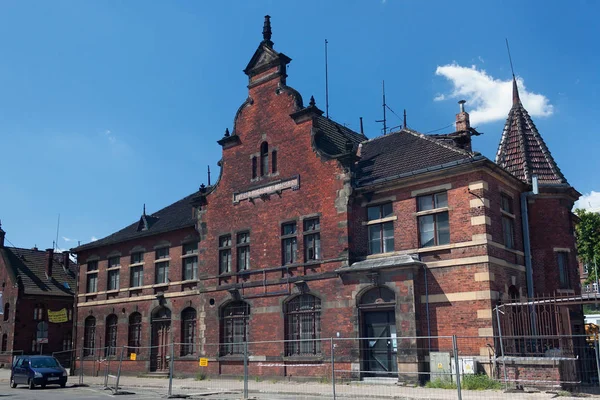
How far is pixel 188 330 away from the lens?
30234mm

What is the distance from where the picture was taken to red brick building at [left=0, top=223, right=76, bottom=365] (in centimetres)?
4497

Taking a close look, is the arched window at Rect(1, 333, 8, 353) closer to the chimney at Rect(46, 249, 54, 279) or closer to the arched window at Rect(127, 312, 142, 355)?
the chimney at Rect(46, 249, 54, 279)

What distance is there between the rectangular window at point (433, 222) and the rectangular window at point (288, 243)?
5702mm

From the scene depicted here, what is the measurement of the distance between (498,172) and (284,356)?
37.0ft

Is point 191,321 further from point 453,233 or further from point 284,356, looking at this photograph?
point 453,233

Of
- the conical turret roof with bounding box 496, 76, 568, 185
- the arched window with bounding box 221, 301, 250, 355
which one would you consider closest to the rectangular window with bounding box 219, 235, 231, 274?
the arched window with bounding box 221, 301, 250, 355

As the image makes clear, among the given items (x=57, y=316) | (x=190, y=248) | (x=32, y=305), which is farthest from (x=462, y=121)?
(x=32, y=305)

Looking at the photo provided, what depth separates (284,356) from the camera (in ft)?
82.0

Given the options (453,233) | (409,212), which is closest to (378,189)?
(409,212)

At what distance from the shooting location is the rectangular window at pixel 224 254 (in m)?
28.2

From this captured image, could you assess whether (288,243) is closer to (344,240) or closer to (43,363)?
(344,240)

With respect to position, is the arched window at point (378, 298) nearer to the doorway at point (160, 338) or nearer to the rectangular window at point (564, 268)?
the rectangular window at point (564, 268)

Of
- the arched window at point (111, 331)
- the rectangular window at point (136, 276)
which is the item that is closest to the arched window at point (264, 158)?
the rectangular window at point (136, 276)

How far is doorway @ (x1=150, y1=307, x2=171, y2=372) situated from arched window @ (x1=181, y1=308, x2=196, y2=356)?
125cm
